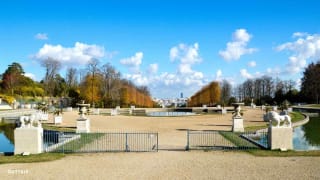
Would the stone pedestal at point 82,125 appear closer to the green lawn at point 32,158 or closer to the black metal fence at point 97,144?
the black metal fence at point 97,144

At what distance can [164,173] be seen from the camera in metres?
10.5

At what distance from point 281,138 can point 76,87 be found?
6736 cm

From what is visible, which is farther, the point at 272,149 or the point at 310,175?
the point at 272,149

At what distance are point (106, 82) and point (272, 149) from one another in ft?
191

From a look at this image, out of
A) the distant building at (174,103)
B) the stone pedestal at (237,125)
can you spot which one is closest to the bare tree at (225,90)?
the distant building at (174,103)

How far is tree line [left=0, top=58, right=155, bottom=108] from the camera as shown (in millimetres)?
66912

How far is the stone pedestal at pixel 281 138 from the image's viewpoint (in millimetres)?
14742

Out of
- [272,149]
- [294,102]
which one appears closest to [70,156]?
[272,149]

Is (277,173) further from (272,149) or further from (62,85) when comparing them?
(62,85)

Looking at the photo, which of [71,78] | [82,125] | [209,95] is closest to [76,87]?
[71,78]

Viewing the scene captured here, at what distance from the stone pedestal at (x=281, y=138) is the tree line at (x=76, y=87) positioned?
164 feet

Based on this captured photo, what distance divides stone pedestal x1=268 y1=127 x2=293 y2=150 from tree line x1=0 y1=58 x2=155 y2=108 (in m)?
50.1

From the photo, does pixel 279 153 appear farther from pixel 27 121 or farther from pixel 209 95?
pixel 209 95

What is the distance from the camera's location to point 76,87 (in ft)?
257
